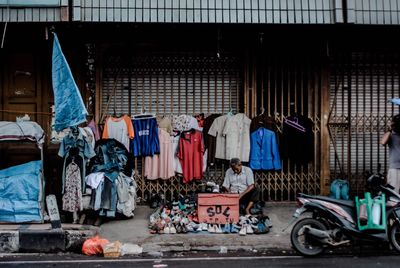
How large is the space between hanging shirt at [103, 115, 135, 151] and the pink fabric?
2.03 feet

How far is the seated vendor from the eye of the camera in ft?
40.8

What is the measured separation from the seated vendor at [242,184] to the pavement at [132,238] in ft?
2.32

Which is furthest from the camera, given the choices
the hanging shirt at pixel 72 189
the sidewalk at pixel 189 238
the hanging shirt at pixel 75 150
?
the hanging shirt at pixel 75 150

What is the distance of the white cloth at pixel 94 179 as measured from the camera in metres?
11.7

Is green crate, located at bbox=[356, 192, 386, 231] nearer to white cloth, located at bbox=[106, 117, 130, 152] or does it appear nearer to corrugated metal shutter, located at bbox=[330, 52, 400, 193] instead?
corrugated metal shutter, located at bbox=[330, 52, 400, 193]

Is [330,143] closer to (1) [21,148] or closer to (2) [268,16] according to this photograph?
(2) [268,16]

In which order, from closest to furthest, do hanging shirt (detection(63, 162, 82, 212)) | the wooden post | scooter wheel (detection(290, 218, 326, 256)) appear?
1. scooter wheel (detection(290, 218, 326, 256))
2. hanging shirt (detection(63, 162, 82, 212))
3. the wooden post

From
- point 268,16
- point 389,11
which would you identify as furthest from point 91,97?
point 389,11

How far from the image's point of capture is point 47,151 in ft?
43.1

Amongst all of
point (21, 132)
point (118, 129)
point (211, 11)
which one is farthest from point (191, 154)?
point (21, 132)

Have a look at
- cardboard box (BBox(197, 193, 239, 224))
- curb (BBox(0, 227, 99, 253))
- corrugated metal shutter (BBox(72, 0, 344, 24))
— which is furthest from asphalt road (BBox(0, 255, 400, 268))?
corrugated metal shutter (BBox(72, 0, 344, 24))

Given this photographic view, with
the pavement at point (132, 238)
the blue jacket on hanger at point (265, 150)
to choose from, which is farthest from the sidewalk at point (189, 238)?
the blue jacket on hanger at point (265, 150)

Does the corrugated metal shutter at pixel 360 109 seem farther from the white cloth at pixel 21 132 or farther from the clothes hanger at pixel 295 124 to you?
the white cloth at pixel 21 132

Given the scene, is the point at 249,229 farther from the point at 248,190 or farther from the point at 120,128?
the point at 120,128
